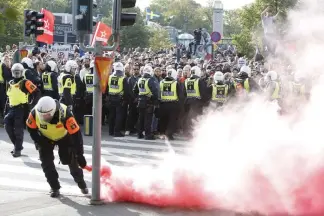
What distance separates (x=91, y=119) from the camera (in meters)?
7.61

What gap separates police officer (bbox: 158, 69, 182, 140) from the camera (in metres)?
14.8

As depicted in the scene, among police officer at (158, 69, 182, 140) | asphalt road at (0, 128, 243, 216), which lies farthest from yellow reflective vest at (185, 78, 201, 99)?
asphalt road at (0, 128, 243, 216)

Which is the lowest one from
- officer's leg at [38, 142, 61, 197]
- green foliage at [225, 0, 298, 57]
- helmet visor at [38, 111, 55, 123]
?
officer's leg at [38, 142, 61, 197]

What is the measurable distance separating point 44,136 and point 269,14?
4.19 m

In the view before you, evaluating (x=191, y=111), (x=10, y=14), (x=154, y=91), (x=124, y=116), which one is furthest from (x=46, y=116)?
(x=124, y=116)

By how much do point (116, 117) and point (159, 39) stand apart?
147ft

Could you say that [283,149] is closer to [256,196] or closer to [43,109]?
[256,196]

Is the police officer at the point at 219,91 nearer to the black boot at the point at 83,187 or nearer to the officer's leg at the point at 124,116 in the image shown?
the officer's leg at the point at 124,116

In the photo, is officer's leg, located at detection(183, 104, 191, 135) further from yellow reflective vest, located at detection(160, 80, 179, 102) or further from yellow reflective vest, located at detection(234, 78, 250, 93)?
yellow reflective vest, located at detection(234, 78, 250, 93)

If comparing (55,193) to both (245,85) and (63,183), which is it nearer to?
(63,183)

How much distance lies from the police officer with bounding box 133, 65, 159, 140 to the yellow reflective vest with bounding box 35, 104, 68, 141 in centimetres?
702

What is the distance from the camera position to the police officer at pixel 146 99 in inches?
585

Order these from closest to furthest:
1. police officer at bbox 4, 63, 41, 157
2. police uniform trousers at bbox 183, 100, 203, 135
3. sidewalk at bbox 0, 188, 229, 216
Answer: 1. sidewalk at bbox 0, 188, 229, 216
2. police officer at bbox 4, 63, 41, 157
3. police uniform trousers at bbox 183, 100, 203, 135

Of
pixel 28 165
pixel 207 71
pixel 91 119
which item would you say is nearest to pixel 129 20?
pixel 91 119
